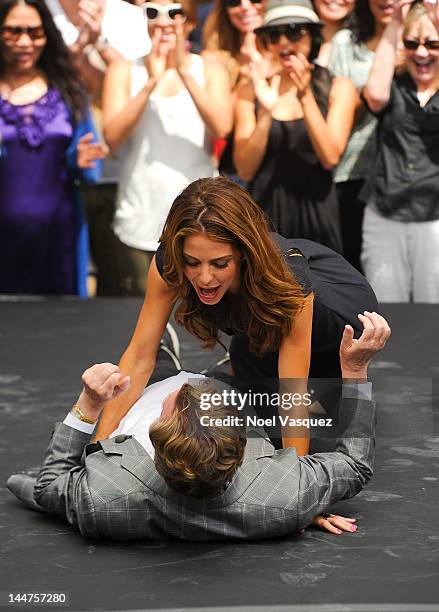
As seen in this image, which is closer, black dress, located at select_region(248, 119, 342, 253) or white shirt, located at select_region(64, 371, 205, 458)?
white shirt, located at select_region(64, 371, 205, 458)

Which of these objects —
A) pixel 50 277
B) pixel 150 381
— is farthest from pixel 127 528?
pixel 50 277

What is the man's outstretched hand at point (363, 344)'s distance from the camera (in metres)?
2.14

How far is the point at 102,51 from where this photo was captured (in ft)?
13.3

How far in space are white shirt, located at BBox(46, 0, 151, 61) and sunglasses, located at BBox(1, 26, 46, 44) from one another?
16 cm

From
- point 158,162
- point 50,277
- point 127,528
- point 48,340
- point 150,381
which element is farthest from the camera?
point 50,277

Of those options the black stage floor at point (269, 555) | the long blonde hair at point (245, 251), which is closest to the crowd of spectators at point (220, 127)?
the black stage floor at point (269, 555)

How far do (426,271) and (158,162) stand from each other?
92cm

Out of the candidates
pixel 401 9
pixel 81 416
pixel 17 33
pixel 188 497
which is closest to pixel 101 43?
pixel 17 33

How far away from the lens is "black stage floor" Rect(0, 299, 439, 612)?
188cm

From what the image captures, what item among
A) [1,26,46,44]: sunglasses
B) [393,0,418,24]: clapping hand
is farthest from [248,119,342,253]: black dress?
[1,26,46,44]: sunglasses

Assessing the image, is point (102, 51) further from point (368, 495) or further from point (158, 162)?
point (368, 495)

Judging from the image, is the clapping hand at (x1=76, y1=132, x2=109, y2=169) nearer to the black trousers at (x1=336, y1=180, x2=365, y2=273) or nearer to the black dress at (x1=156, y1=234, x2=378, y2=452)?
the black trousers at (x1=336, y1=180, x2=365, y2=273)

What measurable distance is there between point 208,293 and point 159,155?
5.41ft

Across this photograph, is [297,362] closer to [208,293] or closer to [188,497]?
[208,293]
